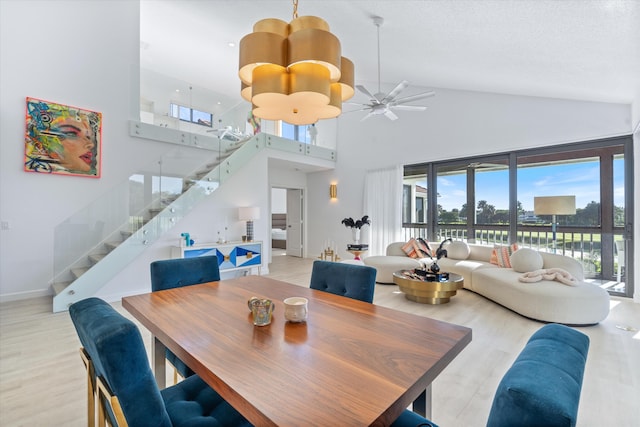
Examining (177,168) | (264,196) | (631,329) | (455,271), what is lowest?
(631,329)

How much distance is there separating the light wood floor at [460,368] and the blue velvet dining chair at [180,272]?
89 cm

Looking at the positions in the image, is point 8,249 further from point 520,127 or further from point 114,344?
point 520,127

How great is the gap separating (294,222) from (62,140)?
552cm

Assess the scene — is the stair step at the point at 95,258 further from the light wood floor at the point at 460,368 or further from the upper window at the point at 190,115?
the upper window at the point at 190,115

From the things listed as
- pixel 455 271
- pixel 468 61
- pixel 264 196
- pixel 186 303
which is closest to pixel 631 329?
pixel 455 271

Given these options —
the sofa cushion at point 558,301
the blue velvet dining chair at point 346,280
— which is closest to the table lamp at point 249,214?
the blue velvet dining chair at point 346,280

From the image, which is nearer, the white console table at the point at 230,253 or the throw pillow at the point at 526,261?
the throw pillow at the point at 526,261

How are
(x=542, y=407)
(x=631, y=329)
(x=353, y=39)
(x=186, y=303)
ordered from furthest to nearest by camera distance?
(x=353, y=39)
(x=631, y=329)
(x=186, y=303)
(x=542, y=407)

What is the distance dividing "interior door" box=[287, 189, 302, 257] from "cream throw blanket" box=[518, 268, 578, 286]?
5.85m

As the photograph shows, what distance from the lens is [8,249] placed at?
422 centimetres

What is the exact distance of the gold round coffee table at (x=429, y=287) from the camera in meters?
3.81

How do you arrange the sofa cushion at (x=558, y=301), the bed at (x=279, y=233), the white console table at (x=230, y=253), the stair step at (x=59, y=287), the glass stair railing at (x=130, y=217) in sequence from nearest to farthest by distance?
the sofa cushion at (x=558, y=301)
the stair step at (x=59, y=287)
the glass stair railing at (x=130, y=217)
the white console table at (x=230, y=253)
the bed at (x=279, y=233)

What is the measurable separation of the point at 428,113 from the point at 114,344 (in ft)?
21.3

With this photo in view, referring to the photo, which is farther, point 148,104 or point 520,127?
point 148,104
